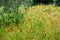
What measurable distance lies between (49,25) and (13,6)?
8.67ft

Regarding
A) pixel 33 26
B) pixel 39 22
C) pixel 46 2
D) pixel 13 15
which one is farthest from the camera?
pixel 46 2

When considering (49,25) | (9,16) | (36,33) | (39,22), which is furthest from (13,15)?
(36,33)

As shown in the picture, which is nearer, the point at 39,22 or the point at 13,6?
the point at 39,22

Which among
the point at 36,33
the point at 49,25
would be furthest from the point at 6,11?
the point at 36,33

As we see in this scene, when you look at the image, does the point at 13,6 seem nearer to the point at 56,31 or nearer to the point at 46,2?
the point at 56,31

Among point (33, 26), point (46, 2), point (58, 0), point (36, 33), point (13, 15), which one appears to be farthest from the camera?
point (46, 2)

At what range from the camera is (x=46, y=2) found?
27.5m

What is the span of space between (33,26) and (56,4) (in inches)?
614

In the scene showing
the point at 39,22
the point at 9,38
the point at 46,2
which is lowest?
the point at 46,2

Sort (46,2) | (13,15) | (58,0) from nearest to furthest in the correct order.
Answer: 1. (13,15)
2. (58,0)
3. (46,2)

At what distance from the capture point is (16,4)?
1122cm

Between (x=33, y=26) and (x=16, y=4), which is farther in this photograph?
(x=16, y=4)

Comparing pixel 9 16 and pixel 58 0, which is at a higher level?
pixel 9 16

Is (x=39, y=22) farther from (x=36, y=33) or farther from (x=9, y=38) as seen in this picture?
(x=9, y=38)
